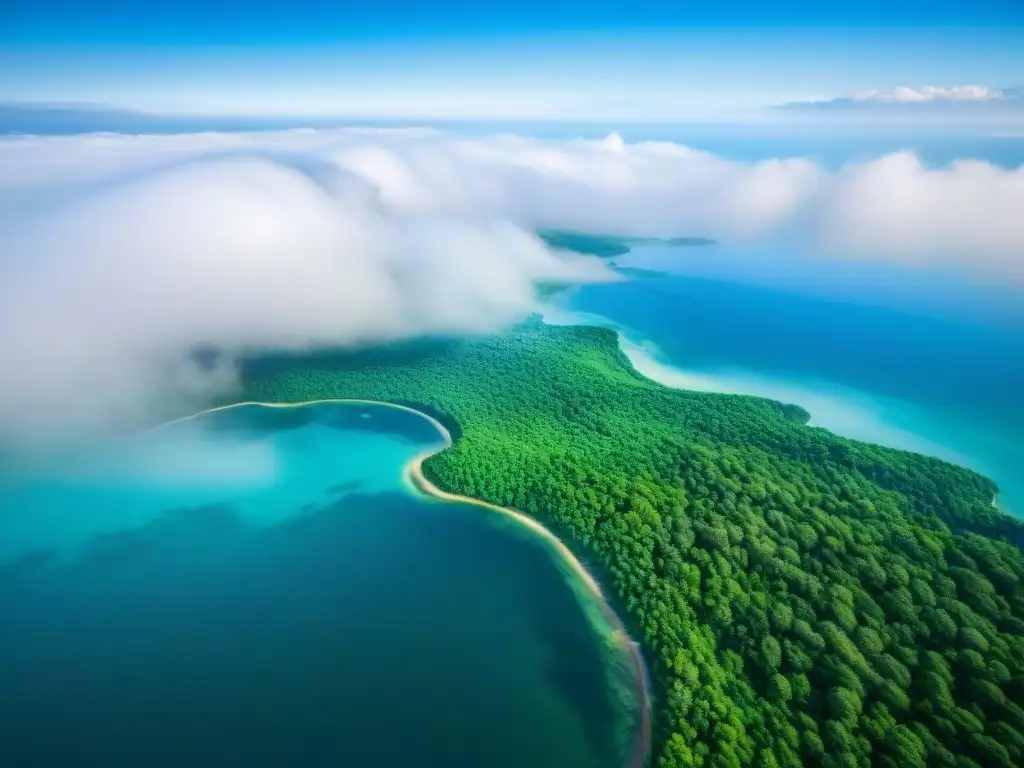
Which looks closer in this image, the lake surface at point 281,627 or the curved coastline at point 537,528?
the lake surface at point 281,627

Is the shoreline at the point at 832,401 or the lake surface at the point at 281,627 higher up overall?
the lake surface at the point at 281,627

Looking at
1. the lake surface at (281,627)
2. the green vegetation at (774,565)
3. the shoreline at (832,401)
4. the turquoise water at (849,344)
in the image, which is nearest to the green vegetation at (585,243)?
the turquoise water at (849,344)

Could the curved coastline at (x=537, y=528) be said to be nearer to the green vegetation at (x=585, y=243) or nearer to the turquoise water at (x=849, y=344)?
the turquoise water at (x=849, y=344)

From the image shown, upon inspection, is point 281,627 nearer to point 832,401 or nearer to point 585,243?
point 832,401

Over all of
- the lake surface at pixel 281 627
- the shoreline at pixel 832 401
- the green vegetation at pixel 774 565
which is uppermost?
the green vegetation at pixel 774 565

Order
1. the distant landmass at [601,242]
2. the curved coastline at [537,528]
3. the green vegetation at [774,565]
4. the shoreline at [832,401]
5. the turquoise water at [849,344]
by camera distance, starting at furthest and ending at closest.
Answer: the distant landmass at [601,242]
the turquoise water at [849,344]
the shoreline at [832,401]
the curved coastline at [537,528]
the green vegetation at [774,565]

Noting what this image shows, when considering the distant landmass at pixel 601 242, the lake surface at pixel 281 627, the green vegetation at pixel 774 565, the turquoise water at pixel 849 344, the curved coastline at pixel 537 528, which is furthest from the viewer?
the distant landmass at pixel 601 242
